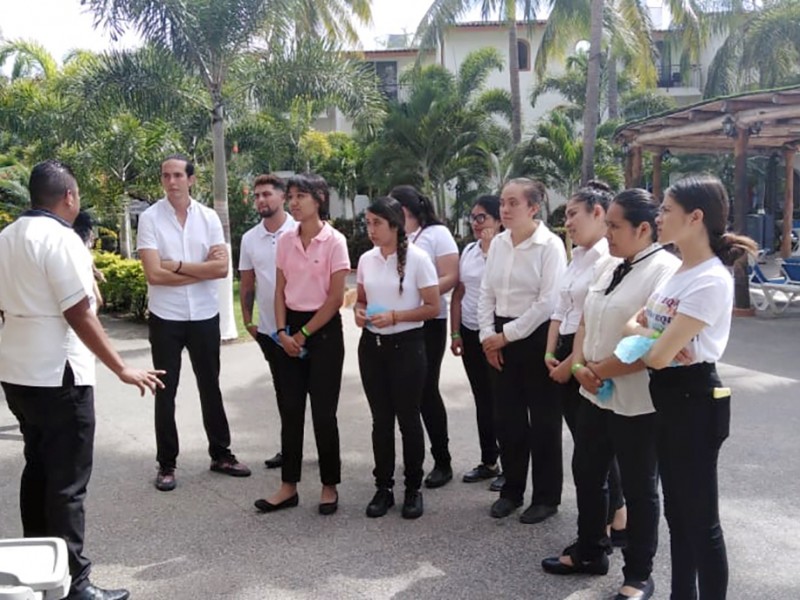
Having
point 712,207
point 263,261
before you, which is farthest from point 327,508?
point 712,207

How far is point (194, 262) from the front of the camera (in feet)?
16.3

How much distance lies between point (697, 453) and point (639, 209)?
3.41ft

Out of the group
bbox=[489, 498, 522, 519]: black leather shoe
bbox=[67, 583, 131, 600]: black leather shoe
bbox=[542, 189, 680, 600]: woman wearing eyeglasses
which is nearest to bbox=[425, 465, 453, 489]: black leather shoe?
bbox=[489, 498, 522, 519]: black leather shoe

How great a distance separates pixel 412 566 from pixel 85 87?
9.42 m

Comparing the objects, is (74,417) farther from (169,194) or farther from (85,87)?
(85,87)

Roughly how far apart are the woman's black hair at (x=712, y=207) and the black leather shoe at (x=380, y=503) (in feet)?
7.64

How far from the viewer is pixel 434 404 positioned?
492cm

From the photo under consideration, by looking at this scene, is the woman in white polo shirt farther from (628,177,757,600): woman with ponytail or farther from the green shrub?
the green shrub

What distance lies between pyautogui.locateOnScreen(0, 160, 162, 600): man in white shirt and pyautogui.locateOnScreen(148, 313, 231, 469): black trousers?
4.70 ft

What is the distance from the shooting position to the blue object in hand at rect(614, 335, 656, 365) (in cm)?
292

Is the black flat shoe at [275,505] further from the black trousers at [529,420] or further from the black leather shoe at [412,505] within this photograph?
the black trousers at [529,420]

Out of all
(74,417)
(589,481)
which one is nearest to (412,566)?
(589,481)

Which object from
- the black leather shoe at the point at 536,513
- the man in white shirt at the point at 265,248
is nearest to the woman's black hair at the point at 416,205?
the man in white shirt at the point at 265,248

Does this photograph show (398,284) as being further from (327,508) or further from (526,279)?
(327,508)
